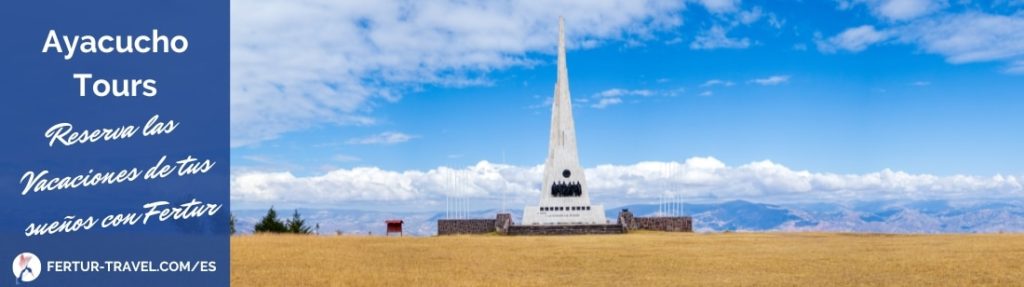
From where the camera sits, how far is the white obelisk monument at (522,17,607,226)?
235 feet

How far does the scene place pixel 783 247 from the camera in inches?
1491

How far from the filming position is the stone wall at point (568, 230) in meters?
63.0

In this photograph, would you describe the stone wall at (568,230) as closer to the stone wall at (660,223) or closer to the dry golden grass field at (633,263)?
the stone wall at (660,223)

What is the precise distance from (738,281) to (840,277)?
3.15 meters

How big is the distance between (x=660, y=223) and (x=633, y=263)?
41.0m

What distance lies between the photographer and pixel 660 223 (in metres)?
70.0

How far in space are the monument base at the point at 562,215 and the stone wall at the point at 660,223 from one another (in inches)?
90.2
